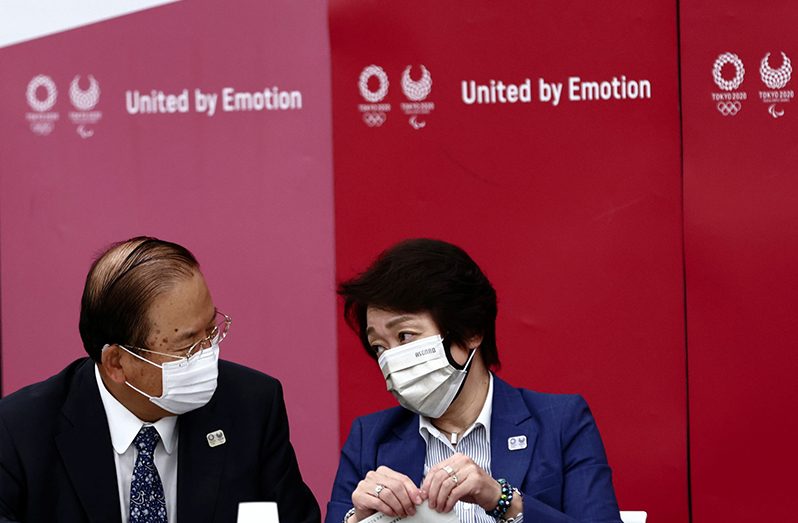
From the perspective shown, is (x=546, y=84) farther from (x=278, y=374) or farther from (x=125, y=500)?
(x=125, y=500)

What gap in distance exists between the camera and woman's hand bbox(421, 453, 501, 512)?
2670 mm

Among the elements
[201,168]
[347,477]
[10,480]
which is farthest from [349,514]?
[201,168]

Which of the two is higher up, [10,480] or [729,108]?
[729,108]

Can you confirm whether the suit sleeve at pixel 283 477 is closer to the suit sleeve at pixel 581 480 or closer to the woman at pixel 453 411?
the woman at pixel 453 411

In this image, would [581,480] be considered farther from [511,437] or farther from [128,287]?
[128,287]

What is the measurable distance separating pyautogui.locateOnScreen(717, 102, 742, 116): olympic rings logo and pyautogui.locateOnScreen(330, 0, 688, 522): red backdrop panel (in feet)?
0.48

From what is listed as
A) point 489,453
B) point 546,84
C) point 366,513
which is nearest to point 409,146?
point 546,84

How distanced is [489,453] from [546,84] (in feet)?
5.07

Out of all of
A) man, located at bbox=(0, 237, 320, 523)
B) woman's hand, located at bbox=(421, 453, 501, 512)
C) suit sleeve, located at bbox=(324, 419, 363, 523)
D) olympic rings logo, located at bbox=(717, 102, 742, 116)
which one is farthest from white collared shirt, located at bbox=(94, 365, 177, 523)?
olympic rings logo, located at bbox=(717, 102, 742, 116)

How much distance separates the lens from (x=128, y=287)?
9.66ft

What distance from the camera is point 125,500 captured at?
3049 mm

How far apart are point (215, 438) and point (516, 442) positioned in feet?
2.44

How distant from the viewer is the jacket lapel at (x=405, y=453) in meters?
3.03

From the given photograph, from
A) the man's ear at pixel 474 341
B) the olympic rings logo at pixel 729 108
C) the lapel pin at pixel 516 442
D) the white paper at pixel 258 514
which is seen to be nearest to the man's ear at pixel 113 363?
the white paper at pixel 258 514
